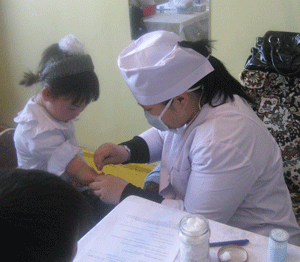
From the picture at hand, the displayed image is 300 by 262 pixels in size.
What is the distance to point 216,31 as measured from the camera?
5.95 ft

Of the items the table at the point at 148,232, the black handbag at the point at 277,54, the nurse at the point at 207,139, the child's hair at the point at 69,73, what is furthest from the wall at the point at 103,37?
the table at the point at 148,232

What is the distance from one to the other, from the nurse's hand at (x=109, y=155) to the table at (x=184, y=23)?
2.93 feet

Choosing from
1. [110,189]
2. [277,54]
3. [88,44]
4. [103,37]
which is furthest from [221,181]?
[88,44]

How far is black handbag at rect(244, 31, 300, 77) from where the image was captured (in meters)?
1.46

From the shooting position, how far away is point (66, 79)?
129cm

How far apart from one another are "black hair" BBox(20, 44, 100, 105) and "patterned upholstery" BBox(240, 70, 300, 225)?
0.73 meters

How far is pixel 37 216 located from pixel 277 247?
52 cm

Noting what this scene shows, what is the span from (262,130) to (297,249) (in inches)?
15.9

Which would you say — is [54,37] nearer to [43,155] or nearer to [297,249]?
[43,155]

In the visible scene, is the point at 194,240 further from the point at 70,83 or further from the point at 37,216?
the point at 70,83

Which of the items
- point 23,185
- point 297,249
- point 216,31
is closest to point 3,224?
point 23,185

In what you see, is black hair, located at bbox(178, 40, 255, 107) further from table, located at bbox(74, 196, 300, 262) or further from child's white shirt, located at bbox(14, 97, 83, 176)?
child's white shirt, located at bbox(14, 97, 83, 176)

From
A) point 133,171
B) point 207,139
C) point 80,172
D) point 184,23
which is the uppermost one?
point 184,23

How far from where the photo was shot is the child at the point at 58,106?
4.23ft
